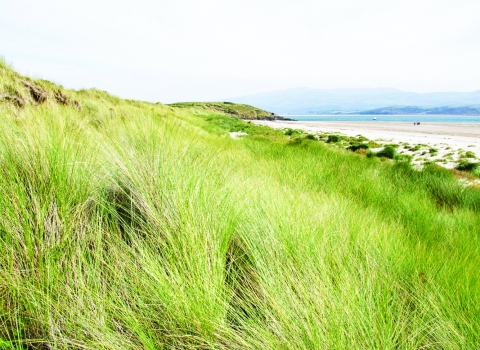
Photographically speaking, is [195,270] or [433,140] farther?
[433,140]

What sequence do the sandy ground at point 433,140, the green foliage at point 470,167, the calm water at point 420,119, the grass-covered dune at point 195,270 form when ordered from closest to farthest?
1. the grass-covered dune at point 195,270
2. the green foliage at point 470,167
3. the sandy ground at point 433,140
4. the calm water at point 420,119

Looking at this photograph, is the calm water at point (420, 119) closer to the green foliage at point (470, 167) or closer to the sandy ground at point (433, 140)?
the sandy ground at point (433, 140)

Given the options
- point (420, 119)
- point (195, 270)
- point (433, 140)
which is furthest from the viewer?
point (420, 119)

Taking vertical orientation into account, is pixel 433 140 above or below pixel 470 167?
above

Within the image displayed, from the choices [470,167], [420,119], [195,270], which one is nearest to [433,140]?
[470,167]

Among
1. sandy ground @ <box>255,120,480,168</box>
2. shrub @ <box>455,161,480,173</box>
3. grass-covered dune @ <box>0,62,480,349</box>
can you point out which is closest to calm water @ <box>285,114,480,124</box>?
sandy ground @ <box>255,120,480,168</box>

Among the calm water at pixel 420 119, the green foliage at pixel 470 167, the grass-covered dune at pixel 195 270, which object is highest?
the calm water at pixel 420 119

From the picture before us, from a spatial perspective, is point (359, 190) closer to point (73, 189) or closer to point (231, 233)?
point (231, 233)

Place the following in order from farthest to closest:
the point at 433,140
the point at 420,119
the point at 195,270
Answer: the point at 420,119
the point at 433,140
the point at 195,270

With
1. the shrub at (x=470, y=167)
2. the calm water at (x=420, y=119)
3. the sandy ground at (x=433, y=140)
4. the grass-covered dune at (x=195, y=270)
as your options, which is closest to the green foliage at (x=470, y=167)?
the shrub at (x=470, y=167)

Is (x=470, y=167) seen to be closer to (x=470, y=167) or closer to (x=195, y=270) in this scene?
(x=470, y=167)

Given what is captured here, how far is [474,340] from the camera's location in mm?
830

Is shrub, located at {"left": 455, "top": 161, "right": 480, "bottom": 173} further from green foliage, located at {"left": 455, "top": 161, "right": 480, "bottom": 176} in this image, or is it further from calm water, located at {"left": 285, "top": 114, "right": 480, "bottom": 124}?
calm water, located at {"left": 285, "top": 114, "right": 480, "bottom": 124}

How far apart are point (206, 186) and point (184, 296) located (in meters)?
0.76
